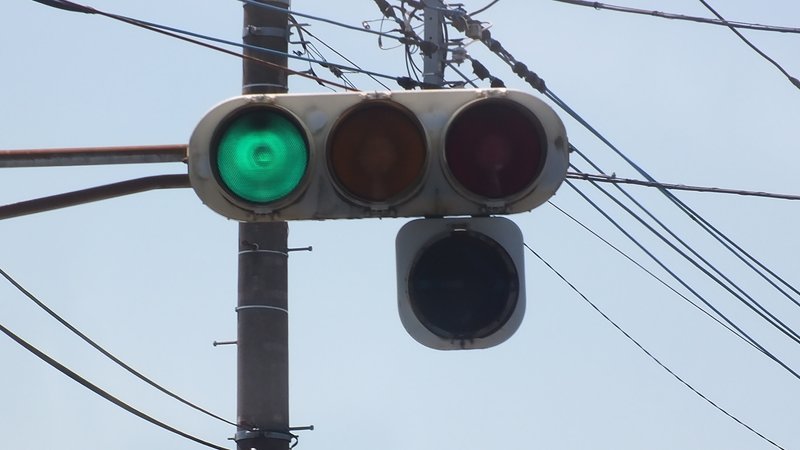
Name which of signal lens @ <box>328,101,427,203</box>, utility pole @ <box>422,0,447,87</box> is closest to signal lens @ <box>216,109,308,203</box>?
signal lens @ <box>328,101,427,203</box>

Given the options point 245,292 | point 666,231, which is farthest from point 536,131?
point 666,231

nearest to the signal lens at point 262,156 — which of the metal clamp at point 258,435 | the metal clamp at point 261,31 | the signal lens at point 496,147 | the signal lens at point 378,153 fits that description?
the signal lens at point 378,153

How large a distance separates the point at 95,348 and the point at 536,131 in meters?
4.90

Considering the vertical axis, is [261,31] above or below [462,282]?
above

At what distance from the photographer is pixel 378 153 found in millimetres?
3824

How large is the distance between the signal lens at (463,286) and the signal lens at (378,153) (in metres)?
0.30

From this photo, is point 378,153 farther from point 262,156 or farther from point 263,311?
point 263,311

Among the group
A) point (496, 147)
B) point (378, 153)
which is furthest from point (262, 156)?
point (496, 147)

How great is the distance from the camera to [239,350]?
1025 cm

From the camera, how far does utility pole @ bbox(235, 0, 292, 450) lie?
33.1 ft

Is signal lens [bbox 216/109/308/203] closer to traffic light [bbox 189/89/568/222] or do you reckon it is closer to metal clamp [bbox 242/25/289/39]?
traffic light [bbox 189/89/568/222]

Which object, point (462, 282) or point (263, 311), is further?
point (263, 311)

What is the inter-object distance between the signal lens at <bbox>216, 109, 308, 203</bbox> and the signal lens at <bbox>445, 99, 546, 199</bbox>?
0.42 m

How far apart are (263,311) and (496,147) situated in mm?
6531
